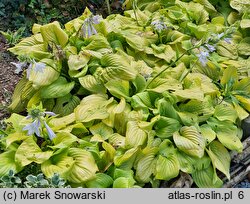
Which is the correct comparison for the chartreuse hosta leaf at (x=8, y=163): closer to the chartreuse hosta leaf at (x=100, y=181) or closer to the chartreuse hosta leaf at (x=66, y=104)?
the chartreuse hosta leaf at (x=100, y=181)

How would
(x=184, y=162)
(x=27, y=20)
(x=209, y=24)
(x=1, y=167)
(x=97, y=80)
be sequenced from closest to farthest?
(x=1, y=167) → (x=184, y=162) → (x=97, y=80) → (x=209, y=24) → (x=27, y=20)

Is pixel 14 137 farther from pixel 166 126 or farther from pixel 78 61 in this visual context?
pixel 166 126

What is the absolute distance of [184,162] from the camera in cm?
315

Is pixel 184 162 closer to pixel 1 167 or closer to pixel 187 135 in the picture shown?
pixel 187 135

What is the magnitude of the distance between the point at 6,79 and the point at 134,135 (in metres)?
1.42

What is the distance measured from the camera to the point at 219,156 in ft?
11.0

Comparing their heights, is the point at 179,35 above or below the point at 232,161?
above

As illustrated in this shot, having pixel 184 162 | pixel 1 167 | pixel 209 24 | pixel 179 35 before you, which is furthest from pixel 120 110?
pixel 209 24

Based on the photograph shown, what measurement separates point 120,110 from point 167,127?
0.34m

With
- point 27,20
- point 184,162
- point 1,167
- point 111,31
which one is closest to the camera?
point 1,167

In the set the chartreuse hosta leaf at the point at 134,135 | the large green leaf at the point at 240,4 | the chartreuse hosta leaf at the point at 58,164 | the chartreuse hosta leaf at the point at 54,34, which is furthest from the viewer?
the large green leaf at the point at 240,4

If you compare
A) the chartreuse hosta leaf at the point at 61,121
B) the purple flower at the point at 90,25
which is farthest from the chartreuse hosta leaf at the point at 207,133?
the purple flower at the point at 90,25

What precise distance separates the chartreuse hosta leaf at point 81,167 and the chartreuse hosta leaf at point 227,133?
98cm

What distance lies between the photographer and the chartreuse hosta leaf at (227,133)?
3.33 metres
